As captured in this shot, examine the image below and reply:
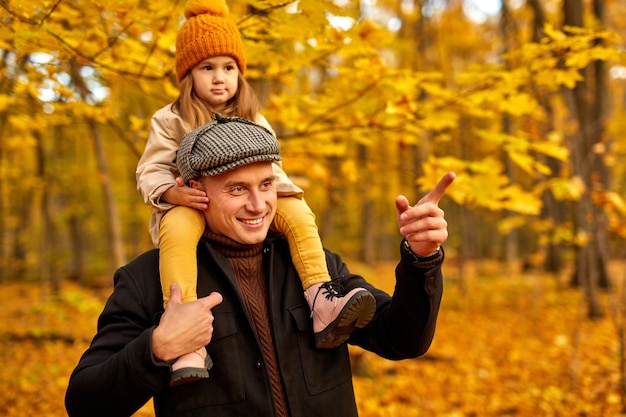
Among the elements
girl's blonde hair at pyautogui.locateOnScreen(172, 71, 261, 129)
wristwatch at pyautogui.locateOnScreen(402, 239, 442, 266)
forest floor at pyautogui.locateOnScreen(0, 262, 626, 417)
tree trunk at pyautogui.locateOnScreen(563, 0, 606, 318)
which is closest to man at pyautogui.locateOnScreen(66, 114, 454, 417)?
wristwatch at pyautogui.locateOnScreen(402, 239, 442, 266)

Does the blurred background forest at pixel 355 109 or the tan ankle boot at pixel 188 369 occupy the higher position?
the blurred background forest at pixel 355 109

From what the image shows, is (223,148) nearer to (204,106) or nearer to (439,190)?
(204,106)

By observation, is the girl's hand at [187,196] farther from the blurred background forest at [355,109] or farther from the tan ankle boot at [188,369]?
the blurred background forest at [355,109]

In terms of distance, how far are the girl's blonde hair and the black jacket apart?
0.56m

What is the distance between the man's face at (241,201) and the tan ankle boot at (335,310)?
32cm

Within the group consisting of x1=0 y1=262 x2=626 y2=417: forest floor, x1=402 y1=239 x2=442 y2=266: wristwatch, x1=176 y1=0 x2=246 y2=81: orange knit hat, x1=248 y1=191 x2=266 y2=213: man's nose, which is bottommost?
x1=0 y1=262 x2=626 y2=417: forest floor

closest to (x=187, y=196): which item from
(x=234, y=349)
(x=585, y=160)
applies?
(x=234, y=349)

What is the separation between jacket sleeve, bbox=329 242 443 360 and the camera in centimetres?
152

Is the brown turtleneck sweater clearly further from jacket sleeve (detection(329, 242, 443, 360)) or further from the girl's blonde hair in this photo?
the girl's blonde hair

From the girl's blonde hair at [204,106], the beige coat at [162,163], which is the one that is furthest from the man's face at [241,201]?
the girl's blonde hair at [204,106]

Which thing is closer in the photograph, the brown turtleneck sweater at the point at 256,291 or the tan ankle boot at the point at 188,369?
the tan ankle boot at the point at 188,369

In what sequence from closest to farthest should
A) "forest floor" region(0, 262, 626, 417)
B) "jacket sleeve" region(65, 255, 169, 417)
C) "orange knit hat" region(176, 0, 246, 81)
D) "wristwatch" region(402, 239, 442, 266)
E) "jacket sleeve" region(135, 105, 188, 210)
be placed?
"jacket sleeve" region(65, 255, 169, 417) < "wristwatch" region(402, 239, 442, 266) < "jacket sleeve" region(135, 105, 188, 210) < "orange knit hat" region(176, 0, 246, 81) < "forest floor" region(0, 262, 626, 417)

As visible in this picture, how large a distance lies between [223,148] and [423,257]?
77 centimetres

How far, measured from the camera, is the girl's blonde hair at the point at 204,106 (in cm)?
186
